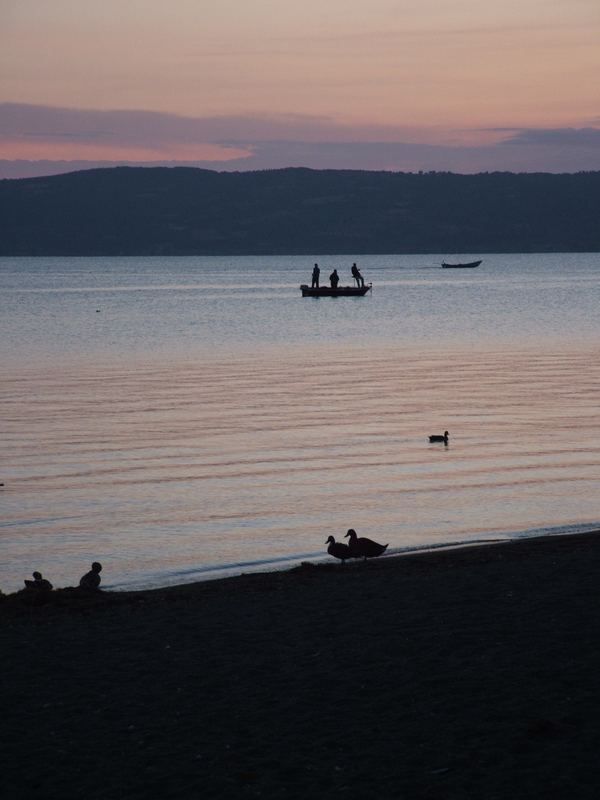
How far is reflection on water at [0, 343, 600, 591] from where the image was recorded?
18.2 m

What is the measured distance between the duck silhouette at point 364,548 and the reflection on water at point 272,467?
3.97ft

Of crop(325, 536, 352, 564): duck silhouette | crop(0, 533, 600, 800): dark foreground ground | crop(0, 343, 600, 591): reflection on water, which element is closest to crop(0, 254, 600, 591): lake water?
crop(0, 343, 600, 591): reflection on water

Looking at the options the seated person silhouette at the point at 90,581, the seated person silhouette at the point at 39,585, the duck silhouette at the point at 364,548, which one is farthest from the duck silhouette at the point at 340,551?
the seated person silhouette at the point at 39,585

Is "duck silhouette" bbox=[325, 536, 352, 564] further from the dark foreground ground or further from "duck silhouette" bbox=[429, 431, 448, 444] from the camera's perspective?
"duck silhouette" bbox=[429, 431, 448, 444]

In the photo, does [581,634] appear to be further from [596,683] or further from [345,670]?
[345,670]

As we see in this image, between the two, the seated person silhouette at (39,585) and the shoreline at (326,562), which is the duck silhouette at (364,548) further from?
the seated person silhouette at (39,585)

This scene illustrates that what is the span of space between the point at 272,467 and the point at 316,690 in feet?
47.2

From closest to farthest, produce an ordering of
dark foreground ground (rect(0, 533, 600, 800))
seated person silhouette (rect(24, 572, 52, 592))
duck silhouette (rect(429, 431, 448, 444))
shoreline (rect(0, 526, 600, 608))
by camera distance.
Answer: dark foreground ground (rect(0, 533, 600, 800)), seated person silhouette (rect(24, 572, 52, 592)), shoreline (rect(0, 526, 600, 608)), duck silhouette (rect(429, 431, 448, 444))

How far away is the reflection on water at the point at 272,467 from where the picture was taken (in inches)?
719

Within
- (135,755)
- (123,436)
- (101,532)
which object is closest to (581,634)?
(135,755)

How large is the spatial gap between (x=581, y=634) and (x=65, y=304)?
4103 inches

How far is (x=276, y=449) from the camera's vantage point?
26.8m

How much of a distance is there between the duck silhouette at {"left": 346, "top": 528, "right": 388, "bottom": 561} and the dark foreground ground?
1850mm

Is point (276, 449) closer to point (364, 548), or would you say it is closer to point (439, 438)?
point (439, 438)
